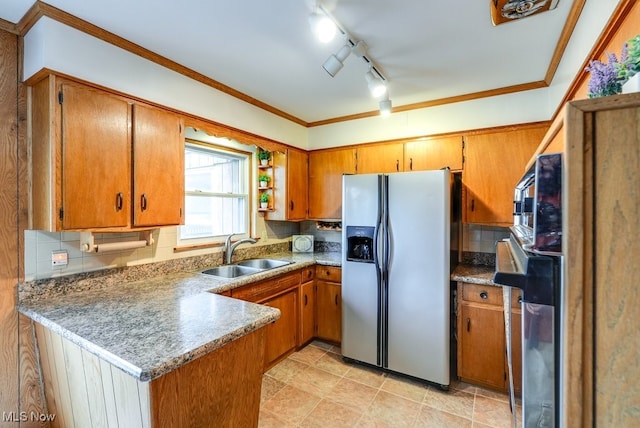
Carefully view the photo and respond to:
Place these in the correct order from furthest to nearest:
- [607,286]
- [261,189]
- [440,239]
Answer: [261,189], [440,239], [607,286]

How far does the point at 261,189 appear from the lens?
10.9 feet

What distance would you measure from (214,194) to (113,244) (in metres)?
1.13

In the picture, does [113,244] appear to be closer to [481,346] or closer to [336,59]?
[336,59]

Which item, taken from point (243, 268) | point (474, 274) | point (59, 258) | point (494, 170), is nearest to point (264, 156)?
point (243, 268)

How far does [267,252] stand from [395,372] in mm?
1768

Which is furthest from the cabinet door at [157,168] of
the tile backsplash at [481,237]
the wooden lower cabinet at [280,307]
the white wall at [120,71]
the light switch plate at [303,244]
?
the tile backsplash at [481,237]

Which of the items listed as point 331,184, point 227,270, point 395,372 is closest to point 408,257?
point 395,372

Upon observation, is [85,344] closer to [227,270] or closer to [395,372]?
[227,270]

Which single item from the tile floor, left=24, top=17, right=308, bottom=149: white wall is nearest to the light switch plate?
the tile floor

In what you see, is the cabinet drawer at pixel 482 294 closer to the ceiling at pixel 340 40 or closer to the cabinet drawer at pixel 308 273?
the cabinet drawer at pixel 308 273

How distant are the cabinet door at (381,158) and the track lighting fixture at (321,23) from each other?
65.6 inches

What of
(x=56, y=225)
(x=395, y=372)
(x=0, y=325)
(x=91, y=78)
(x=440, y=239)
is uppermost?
(x=91, y=78)

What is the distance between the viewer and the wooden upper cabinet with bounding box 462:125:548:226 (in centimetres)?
246

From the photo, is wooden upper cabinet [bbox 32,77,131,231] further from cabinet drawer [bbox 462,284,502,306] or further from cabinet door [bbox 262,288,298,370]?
cabinet drawer [bbox 462,284,502,306]
